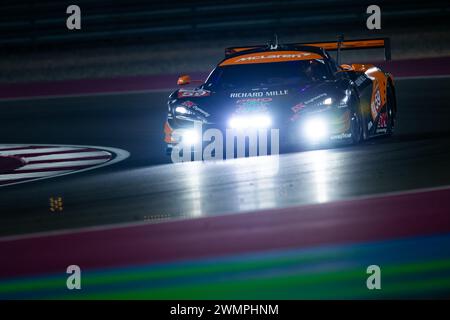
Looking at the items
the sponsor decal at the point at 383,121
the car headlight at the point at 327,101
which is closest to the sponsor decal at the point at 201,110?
the car headlight at the point at 327,101

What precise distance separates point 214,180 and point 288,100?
169 cm

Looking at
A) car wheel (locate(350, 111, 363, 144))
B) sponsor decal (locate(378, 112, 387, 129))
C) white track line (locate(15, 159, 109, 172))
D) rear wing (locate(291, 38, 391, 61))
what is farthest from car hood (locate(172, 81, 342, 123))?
rear wing (locate(291, 38, 391, 61))

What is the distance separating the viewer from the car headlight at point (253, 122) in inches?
464

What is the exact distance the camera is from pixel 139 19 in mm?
24438

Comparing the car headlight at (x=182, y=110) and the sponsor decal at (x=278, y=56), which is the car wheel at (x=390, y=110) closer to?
the sponsor decal at (x=278, y=56)

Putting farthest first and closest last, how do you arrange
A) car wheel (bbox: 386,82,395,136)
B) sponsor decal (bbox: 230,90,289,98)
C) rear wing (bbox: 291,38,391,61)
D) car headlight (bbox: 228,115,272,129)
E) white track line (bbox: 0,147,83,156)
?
rear wing (bbox: 291,38,391,61)
white track line (bbox: 0,147,83,156)
car wheel (bbox: 386,82,395,136)
sponsor decal (bbox: 230,90,289,98)
car headlight (bbox: 228,115,272,129)

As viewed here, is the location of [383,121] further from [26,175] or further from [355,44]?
[26,175]

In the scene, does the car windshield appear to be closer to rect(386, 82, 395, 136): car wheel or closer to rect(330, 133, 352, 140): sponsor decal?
rect(330, 133, 352, 140): sponsor decal

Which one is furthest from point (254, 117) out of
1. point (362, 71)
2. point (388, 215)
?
point (388, 215)

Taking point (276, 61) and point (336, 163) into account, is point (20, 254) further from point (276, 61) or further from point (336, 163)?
point (276, 61)

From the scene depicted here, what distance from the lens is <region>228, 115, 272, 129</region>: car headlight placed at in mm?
11797

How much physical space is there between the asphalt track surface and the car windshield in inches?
37.5

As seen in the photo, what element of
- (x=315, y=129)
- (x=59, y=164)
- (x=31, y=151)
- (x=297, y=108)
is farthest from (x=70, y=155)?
(x=315, y=129)

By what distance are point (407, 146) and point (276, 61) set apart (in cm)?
179
